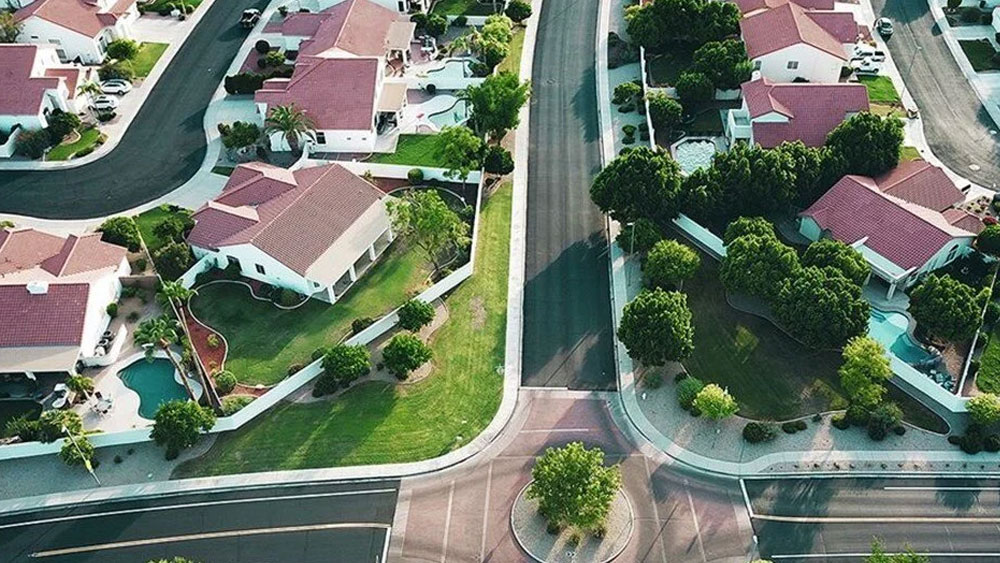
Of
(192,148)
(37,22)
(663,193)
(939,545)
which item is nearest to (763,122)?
(663,193)

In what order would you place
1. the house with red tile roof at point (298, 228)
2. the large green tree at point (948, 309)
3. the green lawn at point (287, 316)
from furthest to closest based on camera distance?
1. the house with red tile roof at point (298, 228)
2. the green lawn at point (287, 316)
3. the large green tree at point (948, 309)

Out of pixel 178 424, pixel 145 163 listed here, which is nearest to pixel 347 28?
pixel 145 163

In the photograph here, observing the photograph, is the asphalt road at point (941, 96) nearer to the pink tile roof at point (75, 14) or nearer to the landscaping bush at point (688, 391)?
the landscaping bush at point (688, 391)

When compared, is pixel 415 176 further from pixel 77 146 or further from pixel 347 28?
pixel 77 146

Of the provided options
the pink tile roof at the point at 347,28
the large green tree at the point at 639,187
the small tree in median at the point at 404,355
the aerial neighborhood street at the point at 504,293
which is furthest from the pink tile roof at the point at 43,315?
the large green tree at the point at 639,187

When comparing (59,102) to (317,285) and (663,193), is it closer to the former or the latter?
(317,285)

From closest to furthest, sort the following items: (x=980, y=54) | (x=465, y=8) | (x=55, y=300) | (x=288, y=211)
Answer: (x=55, y=300)
(x=288, y=211)
(x=980, y=54)
(x=465, y=8)

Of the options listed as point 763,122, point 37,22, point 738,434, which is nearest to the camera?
point 738,434
